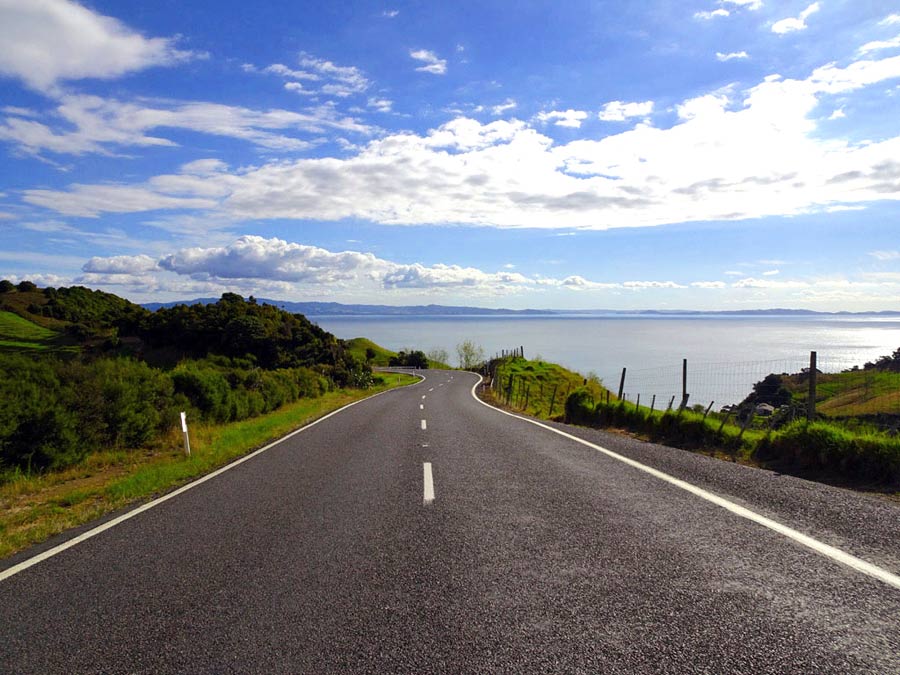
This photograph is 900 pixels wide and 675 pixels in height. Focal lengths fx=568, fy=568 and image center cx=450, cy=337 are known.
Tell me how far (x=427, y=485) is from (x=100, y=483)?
5.85 meters

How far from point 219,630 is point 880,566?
5.02m

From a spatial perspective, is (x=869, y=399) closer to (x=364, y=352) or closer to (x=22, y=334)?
(x=22, y=334)

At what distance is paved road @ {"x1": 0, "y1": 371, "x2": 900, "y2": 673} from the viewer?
338 cm

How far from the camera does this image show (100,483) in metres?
9.69

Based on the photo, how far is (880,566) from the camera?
14.9 ft

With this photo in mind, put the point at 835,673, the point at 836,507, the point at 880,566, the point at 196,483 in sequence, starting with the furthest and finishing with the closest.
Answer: the point at 196,483 < the point at 836,507 < the point at 880,566 < the point at 835,673

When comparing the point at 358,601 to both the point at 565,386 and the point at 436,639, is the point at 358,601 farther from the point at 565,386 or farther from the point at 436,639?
the point at 565,386

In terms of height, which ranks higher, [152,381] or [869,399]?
[152,381]

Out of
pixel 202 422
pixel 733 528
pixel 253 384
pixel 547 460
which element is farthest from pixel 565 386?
pixel 733 528

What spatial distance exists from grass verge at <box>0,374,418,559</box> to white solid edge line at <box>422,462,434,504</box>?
391 centimetres

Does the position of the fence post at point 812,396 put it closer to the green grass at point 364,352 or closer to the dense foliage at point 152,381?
the dense foliage at point 152,381

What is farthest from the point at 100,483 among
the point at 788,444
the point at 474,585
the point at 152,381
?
the point at 788,444

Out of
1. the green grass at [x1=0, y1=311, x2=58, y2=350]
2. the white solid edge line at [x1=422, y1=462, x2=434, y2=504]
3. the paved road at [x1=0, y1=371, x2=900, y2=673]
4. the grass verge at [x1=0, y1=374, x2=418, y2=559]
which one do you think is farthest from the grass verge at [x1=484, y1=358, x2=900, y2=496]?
the green grass at [x1=0, y1=311, x2=58, y2=350]

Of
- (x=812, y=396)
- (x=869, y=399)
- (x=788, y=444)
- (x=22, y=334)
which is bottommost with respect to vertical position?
(x=788, y=444)
